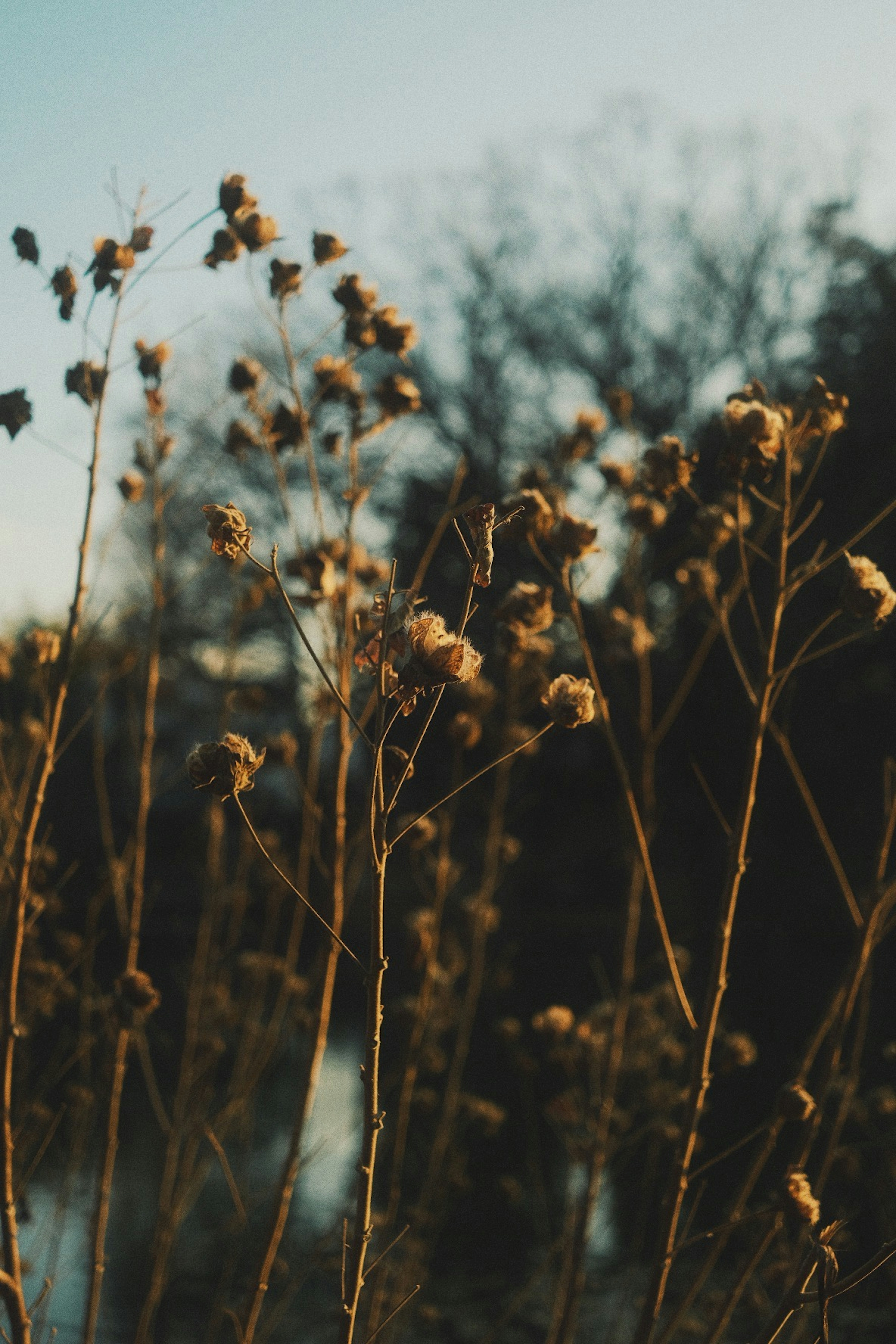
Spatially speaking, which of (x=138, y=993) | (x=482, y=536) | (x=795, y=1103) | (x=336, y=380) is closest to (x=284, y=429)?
(x=336, y=380)

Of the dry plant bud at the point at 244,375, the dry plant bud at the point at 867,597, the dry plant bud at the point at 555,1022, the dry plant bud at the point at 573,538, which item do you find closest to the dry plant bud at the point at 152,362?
the dry plant bud at the point at 244,375

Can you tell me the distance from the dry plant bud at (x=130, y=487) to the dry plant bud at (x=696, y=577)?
90 cm

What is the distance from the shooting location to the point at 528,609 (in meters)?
1.52

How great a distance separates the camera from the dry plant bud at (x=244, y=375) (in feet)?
6.17

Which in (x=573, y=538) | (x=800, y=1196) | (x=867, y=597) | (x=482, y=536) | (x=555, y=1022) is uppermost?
(x=573, y=538)

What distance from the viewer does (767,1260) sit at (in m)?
3.46

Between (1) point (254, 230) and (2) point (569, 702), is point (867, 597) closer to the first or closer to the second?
(2) point (569, 702)

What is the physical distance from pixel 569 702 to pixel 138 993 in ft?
3.00

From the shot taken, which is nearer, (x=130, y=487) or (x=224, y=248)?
(x=224, y=248)

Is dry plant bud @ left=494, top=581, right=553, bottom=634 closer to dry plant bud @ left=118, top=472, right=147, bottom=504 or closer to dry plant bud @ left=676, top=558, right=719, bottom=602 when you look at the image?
dry plant bud @ left=676, top=558, right=719, bottom=602

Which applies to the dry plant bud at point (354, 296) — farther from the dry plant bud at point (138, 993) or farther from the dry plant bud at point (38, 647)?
the dry plant bud at point (138, 993)

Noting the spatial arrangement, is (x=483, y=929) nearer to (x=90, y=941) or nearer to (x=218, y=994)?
(x=218, y=994)

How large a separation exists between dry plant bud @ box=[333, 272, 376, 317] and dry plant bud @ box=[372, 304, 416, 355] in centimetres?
2

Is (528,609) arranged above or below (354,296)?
below
